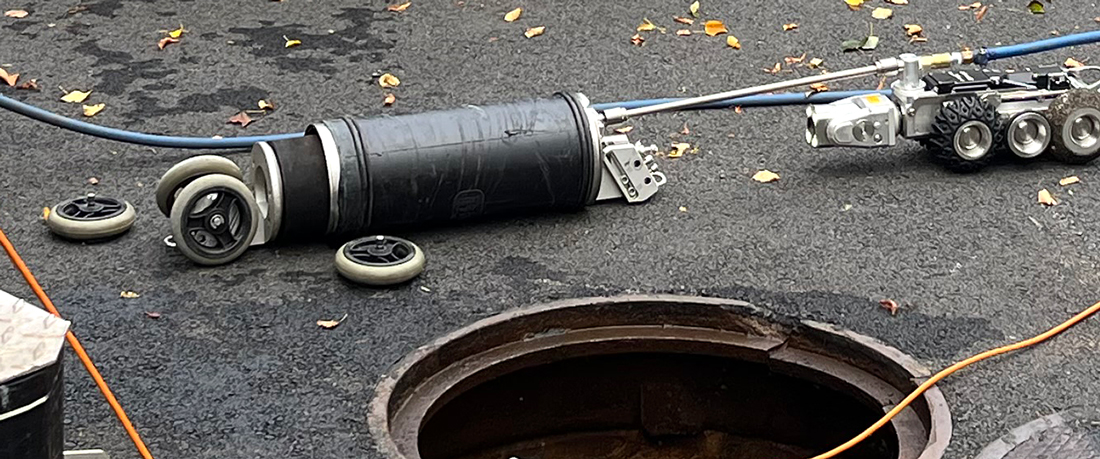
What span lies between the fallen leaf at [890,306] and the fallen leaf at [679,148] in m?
1.21

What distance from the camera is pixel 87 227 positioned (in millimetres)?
3709

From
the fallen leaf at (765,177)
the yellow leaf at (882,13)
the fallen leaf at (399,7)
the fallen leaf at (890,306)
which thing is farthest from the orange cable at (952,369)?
the fallen leaf at (399,7)

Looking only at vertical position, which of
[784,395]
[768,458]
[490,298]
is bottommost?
[768,458]

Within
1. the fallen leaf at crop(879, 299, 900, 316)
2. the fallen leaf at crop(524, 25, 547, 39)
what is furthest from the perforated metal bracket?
the fallen leaf at crop(524, 25, 547, 39)

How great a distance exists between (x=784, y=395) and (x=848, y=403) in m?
0.20

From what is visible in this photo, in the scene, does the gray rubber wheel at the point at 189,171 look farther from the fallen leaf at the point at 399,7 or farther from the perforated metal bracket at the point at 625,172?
the fallen leaf at the point at 399,7

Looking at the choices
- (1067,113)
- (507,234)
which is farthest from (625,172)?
(1067,113)

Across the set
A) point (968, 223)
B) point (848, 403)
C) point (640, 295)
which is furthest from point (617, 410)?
point (968, 223)

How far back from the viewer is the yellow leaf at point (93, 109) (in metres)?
4.73

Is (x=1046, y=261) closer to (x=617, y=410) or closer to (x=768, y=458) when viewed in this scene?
(x=768, y=458)

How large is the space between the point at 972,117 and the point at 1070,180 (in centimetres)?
38

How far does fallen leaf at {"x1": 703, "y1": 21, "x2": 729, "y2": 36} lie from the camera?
219 inches

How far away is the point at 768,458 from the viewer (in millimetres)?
3535

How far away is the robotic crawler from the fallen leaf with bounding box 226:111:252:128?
1.98 m
